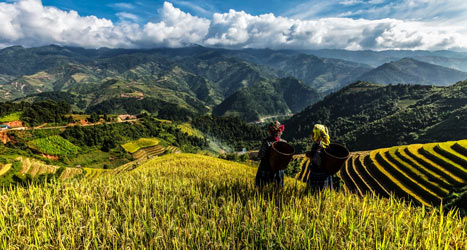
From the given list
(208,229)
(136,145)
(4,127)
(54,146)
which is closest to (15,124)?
(4,127)

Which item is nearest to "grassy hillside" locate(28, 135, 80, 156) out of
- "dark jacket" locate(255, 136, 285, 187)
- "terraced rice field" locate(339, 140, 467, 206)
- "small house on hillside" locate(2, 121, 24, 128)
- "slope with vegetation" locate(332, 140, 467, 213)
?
"small house on hillside" locate(2, 121, 24, 128)

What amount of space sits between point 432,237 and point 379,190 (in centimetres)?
5072

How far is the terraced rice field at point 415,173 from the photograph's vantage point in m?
34.8

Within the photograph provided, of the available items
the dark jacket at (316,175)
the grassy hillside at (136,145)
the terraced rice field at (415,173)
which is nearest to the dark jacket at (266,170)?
the dark jacket at (316,175)

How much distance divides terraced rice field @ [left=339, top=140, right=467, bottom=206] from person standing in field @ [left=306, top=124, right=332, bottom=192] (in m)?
34.1

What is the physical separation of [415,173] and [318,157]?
171ft

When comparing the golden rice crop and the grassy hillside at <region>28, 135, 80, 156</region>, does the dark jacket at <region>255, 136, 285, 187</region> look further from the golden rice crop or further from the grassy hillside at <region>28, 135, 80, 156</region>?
Answer: the grassy hillside at <region>28, 135, 80, 156</region>

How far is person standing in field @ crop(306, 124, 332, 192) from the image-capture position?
17.3 feet

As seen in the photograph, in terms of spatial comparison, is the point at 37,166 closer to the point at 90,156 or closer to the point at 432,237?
the point at 90,156

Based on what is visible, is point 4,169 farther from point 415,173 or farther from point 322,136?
point 415,173

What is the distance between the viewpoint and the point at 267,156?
6.11 metres

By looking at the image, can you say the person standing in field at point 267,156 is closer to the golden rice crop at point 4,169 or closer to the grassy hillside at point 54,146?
the golden rice crop at point 4,169

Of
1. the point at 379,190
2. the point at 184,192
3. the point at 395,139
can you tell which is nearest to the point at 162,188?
the point at 184,192

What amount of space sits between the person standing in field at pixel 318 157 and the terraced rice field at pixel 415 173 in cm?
3410
